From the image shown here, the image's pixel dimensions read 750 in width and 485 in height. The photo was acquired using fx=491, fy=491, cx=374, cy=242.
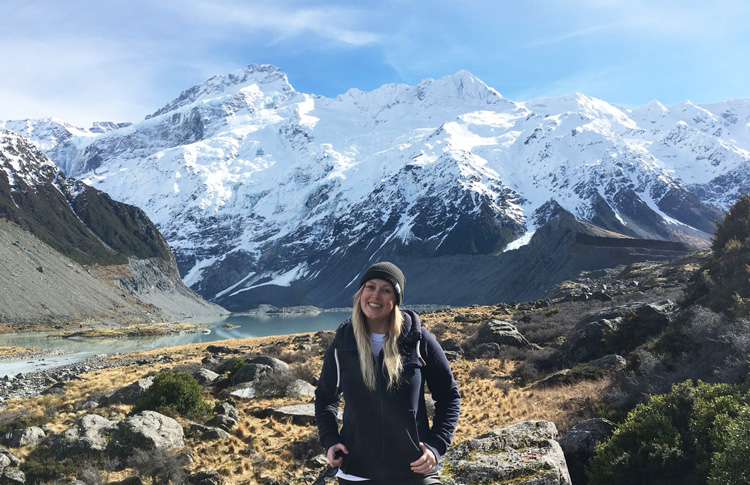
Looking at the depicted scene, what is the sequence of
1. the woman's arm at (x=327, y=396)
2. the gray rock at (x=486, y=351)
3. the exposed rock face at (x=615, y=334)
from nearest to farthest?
the woman's arm at (x=327, y=396) → the exposed rock face at (x=615, y=334) → the gray rock at (x=486, y=351)

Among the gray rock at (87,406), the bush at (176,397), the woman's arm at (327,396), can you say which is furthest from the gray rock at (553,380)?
the gray rock at (87,406)

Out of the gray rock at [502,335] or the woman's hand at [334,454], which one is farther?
the gray rock at [502,335]

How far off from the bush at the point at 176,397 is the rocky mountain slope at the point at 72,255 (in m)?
81.3

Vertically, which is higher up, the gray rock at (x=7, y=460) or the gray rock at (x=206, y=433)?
the gray rock at (x=7, y=460)

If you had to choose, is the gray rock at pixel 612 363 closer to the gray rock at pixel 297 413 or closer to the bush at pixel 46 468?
the gray rock at pixel 297 413

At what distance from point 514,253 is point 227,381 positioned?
15323cm

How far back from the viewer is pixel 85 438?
1152cm

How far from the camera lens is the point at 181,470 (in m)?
10.2

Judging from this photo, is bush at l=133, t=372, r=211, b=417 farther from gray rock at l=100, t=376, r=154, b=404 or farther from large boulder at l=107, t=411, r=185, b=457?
gray rock at l=100, t=376, r=154, b=404

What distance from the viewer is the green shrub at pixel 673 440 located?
6570mm

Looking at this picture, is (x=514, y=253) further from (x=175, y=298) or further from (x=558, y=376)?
(x=558, y=376)

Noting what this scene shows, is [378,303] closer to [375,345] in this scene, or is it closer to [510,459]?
[375,345]

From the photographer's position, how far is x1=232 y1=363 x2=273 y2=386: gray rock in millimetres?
18500

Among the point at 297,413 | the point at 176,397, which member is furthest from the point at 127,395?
the point at 297,413
